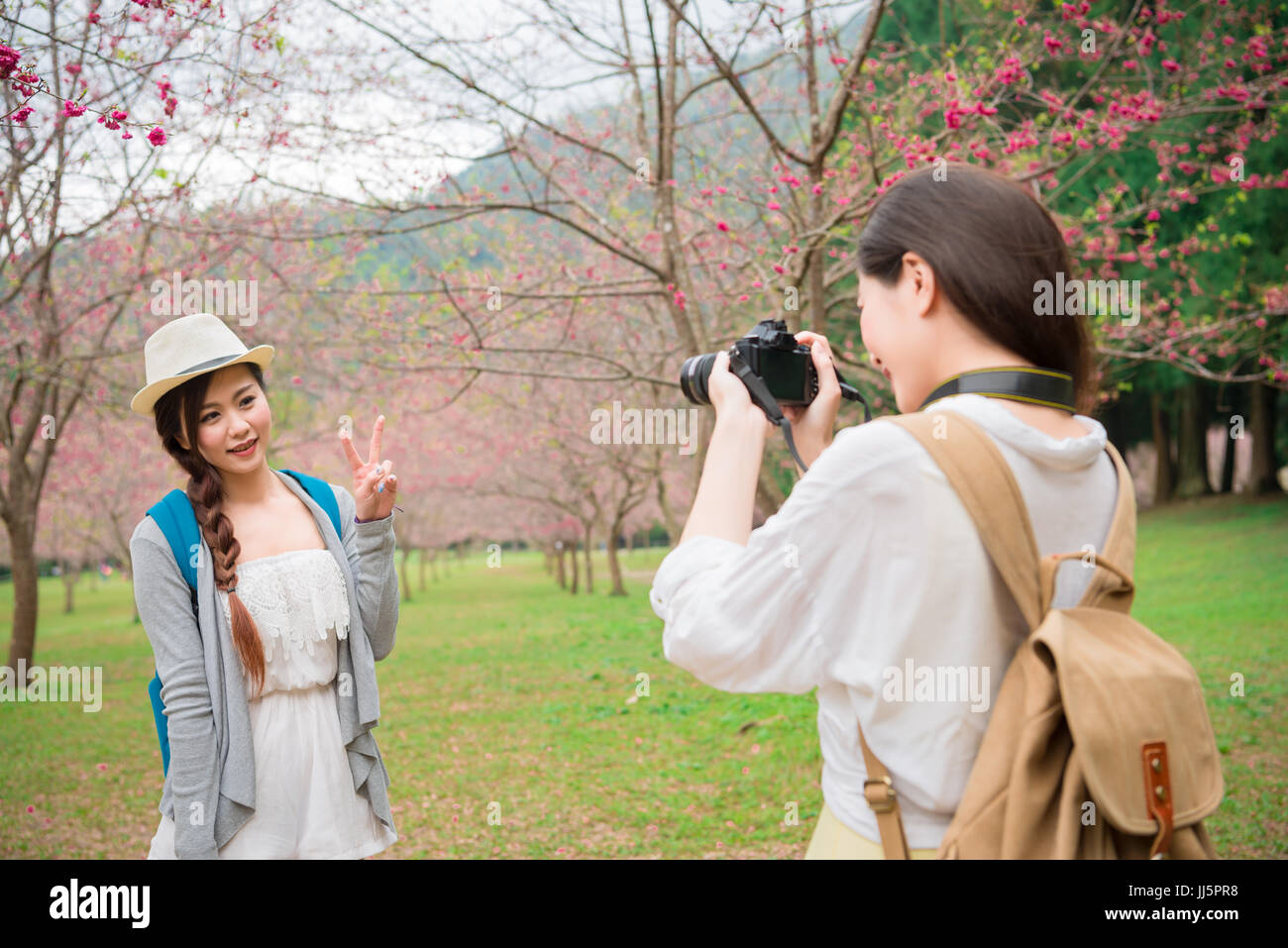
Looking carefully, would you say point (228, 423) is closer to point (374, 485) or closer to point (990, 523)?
point (374, 485)

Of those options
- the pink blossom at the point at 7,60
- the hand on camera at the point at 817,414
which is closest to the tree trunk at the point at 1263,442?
the hand on camera at the point at 817,414

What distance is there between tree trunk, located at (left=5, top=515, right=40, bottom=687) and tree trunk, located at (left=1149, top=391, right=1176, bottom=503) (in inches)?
854

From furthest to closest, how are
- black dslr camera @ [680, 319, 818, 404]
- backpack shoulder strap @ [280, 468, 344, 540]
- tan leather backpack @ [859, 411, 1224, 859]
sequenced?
backpack shoulder strap @ [280, 468, 344, 540], black dslr camera @ [680, 319, 818, 404], tan leather backpack @ [859, 411, 1224, 859]

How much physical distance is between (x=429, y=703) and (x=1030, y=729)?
31.9 feet

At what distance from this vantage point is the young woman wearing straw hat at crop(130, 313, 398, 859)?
203cm

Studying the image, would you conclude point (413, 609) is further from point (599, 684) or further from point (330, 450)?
point (599, 684)

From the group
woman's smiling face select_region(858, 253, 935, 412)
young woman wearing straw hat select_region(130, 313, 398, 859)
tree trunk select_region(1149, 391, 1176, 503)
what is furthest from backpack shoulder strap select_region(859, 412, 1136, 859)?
tree trunk select_region(1149, 391, 1176, 503)

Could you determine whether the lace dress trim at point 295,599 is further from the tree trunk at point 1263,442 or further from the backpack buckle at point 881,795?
the tree trunk at point 1263,442

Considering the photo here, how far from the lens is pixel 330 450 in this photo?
854 inches

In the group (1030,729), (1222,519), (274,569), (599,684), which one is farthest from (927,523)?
(1222,519)

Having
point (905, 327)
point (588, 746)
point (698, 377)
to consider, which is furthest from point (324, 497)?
point (588, 746)

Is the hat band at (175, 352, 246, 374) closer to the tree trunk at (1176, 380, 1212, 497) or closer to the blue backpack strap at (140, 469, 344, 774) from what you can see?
the blue backpack strap at (140, 469, 344, 774)

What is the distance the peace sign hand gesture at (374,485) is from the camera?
223 cm

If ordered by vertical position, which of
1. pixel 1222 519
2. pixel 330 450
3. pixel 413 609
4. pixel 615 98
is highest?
pixel 615 98
